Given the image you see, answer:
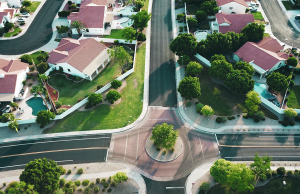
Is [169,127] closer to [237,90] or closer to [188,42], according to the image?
[237,90]

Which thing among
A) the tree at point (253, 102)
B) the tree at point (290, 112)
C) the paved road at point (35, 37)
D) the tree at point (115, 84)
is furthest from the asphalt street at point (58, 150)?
the tree at point (290, 112)

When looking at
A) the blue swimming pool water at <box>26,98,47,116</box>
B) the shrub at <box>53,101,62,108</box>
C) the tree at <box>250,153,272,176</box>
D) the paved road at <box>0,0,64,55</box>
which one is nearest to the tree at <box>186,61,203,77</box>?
the tree at <box>250,153,272,176</box>

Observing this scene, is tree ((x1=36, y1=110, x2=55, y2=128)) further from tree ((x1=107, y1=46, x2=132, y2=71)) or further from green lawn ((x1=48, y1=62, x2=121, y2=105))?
tree ((x1=107, y1=46, x2=132, y2=71))

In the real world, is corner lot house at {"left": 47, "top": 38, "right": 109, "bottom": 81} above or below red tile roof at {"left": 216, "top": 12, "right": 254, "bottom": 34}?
below

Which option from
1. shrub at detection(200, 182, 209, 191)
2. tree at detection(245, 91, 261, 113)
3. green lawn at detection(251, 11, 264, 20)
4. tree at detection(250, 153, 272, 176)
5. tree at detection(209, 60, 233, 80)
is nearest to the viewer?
tree at detection(250, 153, 272, 176)

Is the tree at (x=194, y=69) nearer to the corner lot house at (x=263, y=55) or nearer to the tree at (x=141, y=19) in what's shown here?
the corner lot house at (x=263, y=55)

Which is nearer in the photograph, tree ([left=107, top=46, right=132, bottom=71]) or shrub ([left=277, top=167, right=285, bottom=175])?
shrub ([left=277, top=167, right=285, bottom=175])

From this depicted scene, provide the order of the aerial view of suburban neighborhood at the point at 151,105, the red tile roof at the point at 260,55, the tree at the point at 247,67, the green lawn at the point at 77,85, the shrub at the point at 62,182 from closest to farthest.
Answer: the shrub at the point at 62,182
the aerial view of suburban neighborhood at the point at 151,105
the tree at the point at 247,67
the green lawn at the point at 77,85
the red tile roof at the point at 260,55

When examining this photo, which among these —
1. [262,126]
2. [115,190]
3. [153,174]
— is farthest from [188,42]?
[115,190]
